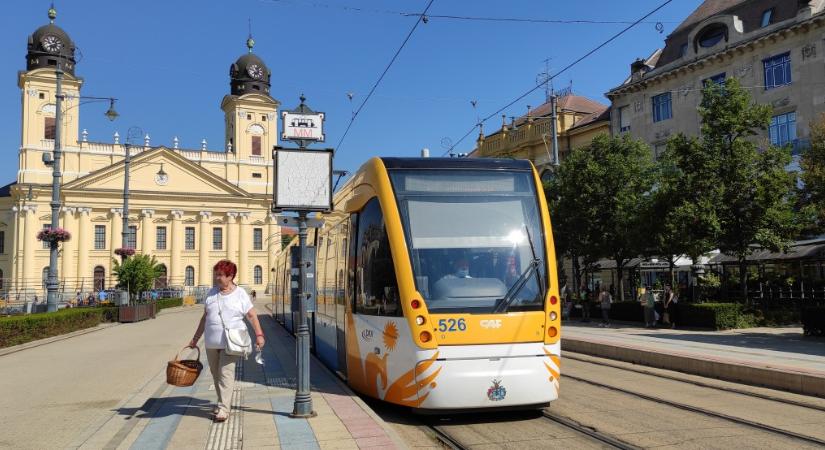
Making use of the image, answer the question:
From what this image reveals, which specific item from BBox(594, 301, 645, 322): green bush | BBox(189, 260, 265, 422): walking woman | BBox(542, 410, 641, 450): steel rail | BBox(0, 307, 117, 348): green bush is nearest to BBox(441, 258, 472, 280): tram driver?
BBox(542, 410, 641, 450): steel rail

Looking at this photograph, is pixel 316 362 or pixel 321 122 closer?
pixel 321 122

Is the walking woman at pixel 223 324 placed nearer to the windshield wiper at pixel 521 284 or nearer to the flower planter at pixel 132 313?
the windshield wiper at pixel 521 284

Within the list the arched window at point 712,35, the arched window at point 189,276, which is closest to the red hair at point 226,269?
the arched window at point 712,35

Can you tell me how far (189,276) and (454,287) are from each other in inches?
3044

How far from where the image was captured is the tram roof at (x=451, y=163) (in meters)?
8.55

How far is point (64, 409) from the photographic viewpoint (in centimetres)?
918

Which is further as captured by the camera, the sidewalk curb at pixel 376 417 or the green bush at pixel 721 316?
the green bush at pixel 721 316

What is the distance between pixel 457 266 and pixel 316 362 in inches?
250

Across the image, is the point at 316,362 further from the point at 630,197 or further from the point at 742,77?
the point at 742,77

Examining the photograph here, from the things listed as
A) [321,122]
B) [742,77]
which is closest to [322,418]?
[321,122]

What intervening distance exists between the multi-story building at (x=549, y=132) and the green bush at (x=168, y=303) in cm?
2600

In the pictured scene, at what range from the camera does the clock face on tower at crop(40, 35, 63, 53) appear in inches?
2879

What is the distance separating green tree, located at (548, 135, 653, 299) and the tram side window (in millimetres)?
21158

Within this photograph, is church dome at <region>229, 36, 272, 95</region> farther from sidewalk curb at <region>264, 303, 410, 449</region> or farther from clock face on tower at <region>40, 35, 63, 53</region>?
sidewalk curb at <region>264, 303, 410, 449</region>
